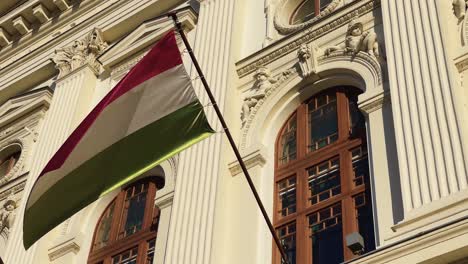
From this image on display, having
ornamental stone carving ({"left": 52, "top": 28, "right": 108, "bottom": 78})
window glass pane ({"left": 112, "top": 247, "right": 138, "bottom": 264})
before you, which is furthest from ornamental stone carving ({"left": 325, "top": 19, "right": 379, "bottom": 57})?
ornamental stone carving ({"left": 52, "top": 28, "right": 108, "bottom": 78})

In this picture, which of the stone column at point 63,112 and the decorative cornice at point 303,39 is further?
the stone column at point 63,112

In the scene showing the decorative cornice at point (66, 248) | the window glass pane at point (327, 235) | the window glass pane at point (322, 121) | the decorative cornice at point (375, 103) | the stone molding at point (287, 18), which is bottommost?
the window glass pane at point (327, 235)

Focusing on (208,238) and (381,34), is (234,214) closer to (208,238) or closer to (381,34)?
(208,238)

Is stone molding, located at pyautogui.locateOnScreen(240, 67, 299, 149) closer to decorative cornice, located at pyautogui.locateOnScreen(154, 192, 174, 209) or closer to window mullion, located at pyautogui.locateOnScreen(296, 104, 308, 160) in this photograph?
window mullion, located at pyautogui.locateOnScreen(296, 104, 308, 160)

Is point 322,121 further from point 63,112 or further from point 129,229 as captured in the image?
point 63,112

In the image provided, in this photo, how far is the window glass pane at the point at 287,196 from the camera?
13883 millimetres

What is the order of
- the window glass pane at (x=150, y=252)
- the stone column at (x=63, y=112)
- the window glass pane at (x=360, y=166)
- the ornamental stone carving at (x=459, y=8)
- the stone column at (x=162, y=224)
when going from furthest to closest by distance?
the stone column at (x=63, y=112) → the window glass pane at (x=150, y=252) → the stone column at (x=162, y=224) → the ornamental stone carving at (x=459, y=8) → the window glass pane at (x=360, y=166)

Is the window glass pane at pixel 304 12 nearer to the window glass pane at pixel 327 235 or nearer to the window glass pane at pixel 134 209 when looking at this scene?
the window glass pane at pixel 134 209

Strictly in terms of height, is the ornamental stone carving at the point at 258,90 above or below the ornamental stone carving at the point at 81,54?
below

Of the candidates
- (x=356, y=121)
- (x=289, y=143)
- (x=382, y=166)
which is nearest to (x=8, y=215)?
(x=289, y=143)

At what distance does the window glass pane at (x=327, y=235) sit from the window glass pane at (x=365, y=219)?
0.94ft

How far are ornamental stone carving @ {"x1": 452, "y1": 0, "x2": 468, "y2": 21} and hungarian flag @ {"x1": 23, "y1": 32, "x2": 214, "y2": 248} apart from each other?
444 cm

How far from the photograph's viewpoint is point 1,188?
64.3 ft

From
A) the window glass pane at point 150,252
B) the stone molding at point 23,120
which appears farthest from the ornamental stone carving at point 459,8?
the stone molding at point 23,120
